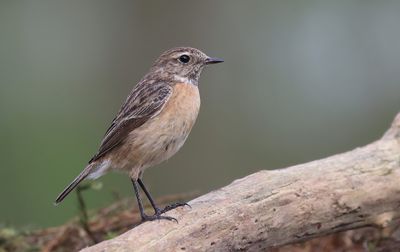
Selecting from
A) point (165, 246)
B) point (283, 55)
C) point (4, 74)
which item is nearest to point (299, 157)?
point (283, 55)

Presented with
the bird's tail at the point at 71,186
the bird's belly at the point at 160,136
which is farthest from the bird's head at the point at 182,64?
the bird's tail at the point at 71,186

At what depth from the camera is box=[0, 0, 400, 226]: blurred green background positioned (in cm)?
1388

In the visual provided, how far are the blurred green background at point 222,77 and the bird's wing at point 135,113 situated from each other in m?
5.75

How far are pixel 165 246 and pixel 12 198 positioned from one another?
6.54m

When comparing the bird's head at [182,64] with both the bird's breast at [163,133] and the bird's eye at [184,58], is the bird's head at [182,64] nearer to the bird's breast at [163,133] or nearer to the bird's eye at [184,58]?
the bird's eye at [184,58]

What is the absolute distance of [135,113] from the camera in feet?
23.5

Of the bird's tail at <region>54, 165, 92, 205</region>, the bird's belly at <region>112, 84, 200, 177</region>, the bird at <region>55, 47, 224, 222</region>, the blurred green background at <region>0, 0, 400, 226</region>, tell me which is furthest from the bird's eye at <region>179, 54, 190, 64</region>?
the blurred green background at <region>0, 0, 400, 226</region>

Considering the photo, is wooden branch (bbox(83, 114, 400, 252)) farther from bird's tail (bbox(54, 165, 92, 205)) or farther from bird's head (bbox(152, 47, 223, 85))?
bird's head (bbox(152, 47, 223, 85))

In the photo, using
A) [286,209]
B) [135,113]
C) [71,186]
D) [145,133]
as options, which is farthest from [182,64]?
[286,209]

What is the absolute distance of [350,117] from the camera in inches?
594

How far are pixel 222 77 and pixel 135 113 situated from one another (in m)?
7.92

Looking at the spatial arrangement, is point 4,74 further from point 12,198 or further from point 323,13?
point 323,13

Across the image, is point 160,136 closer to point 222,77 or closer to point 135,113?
point 135,113

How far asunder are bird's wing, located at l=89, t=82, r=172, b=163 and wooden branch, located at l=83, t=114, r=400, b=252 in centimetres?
115
